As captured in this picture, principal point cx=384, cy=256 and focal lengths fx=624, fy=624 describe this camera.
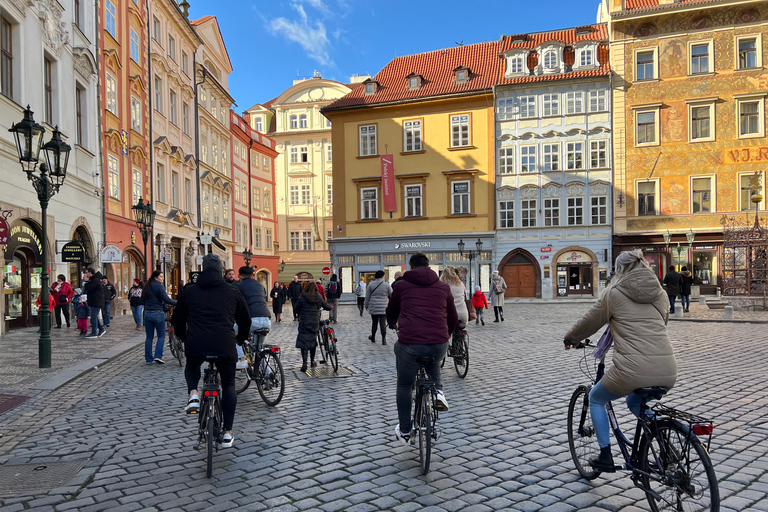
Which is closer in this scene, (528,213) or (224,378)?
(224,378)

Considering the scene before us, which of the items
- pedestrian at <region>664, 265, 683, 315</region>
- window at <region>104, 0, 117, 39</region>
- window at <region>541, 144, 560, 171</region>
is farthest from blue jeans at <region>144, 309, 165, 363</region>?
window at <region>541, 144, 560, 171</region>

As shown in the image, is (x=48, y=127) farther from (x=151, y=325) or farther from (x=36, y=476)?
(x=36, y=476)

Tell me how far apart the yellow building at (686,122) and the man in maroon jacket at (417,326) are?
33.2 m

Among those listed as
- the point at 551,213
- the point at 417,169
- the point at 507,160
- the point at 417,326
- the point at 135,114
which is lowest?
the point at 417,326

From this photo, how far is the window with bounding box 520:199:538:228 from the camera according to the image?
39062 mm

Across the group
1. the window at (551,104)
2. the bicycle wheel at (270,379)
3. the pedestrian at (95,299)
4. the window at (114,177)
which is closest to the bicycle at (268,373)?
the bicycle wheel at (270,379)

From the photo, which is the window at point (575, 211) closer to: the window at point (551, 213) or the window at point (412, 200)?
the window at point (551, 213)

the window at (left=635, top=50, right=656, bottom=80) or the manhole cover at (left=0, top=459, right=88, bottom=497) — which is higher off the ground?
the window at (left=635, top=50, right=656, bottom=80)

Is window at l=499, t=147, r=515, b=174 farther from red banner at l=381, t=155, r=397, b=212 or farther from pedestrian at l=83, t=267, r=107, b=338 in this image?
pedestrian at l=83, t=267, r=107, b=338

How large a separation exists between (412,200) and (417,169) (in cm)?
206

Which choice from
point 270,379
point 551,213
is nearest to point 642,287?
point 270,379

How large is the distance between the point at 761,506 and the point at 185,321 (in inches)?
189

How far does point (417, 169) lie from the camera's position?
4103 centimetres

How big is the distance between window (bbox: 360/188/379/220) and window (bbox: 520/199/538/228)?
952cm
